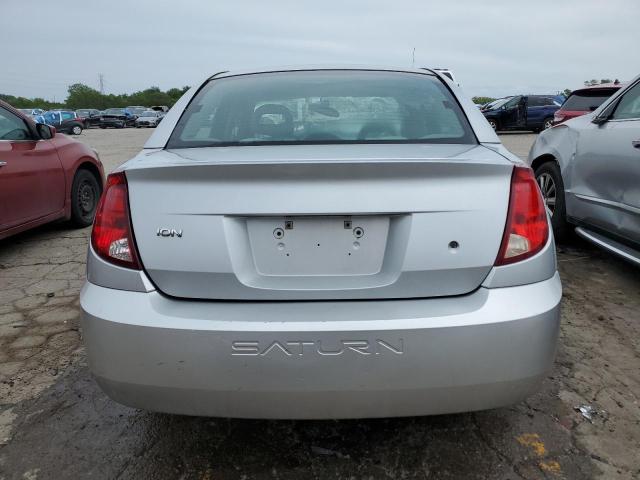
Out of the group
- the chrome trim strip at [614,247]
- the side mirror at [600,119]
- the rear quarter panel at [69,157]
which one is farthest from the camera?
the rear quarter panel at [69,157]

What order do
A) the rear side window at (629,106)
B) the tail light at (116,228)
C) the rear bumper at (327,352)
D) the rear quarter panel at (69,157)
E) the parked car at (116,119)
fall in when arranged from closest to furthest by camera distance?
the rear bumper at (327,352) < the tail light at (116,228) < the rear side window at (629,106) < the rear quarter panel at (69,157) < the parked car at (116,119)

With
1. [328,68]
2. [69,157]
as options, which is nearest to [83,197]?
[69,157]

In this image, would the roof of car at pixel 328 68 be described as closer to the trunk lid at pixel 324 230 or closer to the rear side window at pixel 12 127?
the trunk lid at pixel 324 230

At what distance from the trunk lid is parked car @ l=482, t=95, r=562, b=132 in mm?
20906

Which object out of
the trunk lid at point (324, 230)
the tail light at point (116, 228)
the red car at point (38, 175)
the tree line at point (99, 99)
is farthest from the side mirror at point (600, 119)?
the tree line at point (99, 99)

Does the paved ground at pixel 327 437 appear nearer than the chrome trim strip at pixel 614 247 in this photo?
Yes

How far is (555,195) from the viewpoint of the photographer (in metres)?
4.48

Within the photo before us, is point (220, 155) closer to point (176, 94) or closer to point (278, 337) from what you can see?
point (278, 337)

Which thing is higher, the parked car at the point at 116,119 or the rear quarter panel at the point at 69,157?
the rear quarter panel at the point at 69,157

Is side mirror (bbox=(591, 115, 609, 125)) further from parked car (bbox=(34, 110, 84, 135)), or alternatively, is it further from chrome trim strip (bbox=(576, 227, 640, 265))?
parked car (bbox=(34, 110, 84, 135))

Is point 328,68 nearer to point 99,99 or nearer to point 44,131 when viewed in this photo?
point 44,131

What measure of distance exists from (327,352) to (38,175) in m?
4.11

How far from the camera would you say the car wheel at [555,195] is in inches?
171

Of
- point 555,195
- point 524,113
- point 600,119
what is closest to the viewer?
point 600,119
